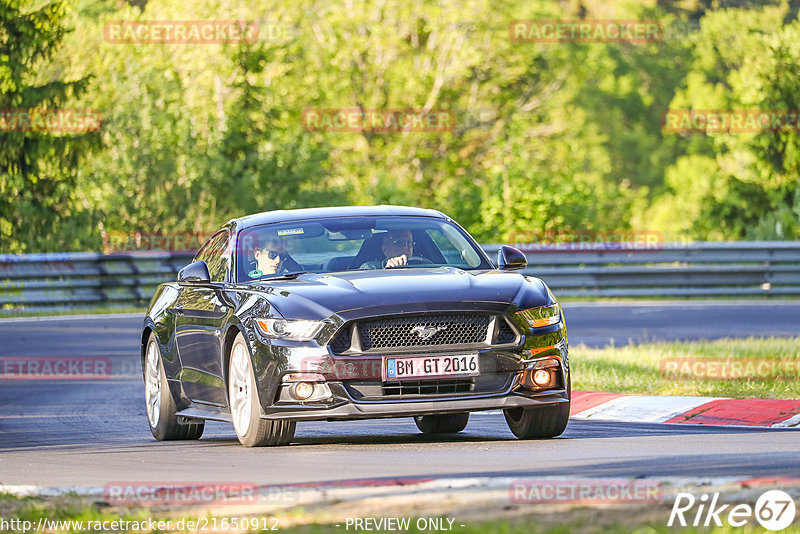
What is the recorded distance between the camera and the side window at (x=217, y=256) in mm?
10805

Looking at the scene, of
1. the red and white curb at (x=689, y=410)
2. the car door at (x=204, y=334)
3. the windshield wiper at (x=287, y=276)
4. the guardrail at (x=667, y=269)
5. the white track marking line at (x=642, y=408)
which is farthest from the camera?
the guardrail at (x=667, y=269)

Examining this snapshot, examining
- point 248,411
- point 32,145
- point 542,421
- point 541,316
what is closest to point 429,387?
point 541,316

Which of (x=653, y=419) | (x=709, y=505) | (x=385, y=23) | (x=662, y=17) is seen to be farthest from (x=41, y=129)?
(x=662, y=17)

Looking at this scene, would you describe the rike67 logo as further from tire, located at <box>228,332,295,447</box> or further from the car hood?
tire, located at <box>228,332,295,447</box>

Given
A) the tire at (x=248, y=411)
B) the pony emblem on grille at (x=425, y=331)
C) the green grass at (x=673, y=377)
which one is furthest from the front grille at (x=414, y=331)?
the green grass at (x=673, y=377)

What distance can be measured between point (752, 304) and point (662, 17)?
47.1 metres

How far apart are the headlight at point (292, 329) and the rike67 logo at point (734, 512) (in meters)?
3.40

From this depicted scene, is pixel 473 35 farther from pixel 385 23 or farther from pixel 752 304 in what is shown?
pixel 752 304

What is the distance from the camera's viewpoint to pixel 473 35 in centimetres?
4641

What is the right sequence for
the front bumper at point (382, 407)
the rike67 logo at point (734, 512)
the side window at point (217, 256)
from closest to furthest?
1. the rike67 logo at point (734, 512)
2. the front bumper at point (382, 407)
3. the side window at point (217, 256)

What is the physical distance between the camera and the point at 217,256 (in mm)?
11211

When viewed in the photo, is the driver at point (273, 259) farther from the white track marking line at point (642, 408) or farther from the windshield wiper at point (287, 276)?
the white track marking line at point (642, 408)

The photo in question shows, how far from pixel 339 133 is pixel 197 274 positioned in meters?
36.7

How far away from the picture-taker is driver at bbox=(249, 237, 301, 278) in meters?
10.2
